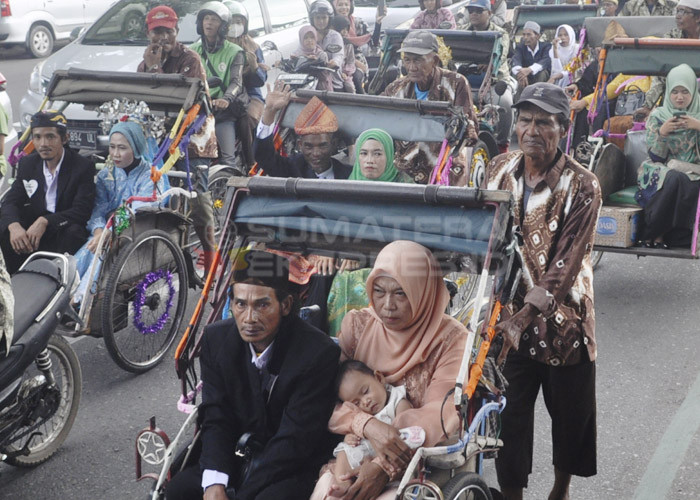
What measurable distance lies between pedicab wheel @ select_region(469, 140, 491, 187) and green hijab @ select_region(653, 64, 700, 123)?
60.5 inches

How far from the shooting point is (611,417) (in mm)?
5484

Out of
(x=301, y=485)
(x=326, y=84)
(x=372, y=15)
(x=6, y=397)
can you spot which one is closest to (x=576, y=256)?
(x=301, y=485)

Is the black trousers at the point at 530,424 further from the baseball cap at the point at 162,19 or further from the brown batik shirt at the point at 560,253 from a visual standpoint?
the baseball cap at the point at 162,19

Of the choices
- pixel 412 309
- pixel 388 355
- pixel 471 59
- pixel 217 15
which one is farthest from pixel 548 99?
pixel 471 59

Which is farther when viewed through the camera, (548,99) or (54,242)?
(54,242)

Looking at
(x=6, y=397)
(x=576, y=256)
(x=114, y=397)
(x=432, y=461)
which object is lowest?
(x=114, y=397)

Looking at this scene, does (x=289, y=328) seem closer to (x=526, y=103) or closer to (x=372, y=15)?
(x=526, y=103)

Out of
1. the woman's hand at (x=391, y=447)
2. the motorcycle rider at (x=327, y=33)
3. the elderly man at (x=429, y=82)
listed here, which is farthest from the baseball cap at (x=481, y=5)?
the woman's hand at (x=391, y=447)

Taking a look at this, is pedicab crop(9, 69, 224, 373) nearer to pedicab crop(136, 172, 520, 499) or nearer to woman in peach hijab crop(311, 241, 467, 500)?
pedicab crop(136, 172, 520, 499)

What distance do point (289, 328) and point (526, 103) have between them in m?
1.38

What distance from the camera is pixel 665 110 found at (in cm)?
727

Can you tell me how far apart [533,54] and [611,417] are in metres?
7.71

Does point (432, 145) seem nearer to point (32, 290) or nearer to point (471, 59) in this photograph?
point (32, 290)

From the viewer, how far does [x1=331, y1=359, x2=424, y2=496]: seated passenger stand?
3418 mm
